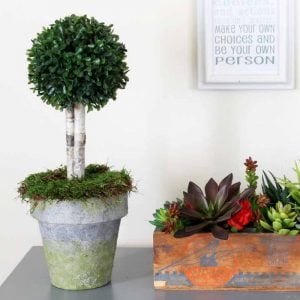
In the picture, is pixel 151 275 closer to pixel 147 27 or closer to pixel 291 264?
pixel 291 264

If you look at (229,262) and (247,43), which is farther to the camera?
(247,43)

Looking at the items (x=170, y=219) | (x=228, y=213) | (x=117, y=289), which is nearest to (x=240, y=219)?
(x=228, y=213)

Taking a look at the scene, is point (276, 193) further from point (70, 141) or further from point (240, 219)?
point (70, 141)

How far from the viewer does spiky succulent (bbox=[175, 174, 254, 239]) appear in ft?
4.32

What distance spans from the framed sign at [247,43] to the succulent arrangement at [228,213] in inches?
12.4

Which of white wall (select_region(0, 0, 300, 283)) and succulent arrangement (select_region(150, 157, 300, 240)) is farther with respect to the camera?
white wall (select_region(0, 0, 300, 283))

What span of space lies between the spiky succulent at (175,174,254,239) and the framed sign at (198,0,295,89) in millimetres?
330

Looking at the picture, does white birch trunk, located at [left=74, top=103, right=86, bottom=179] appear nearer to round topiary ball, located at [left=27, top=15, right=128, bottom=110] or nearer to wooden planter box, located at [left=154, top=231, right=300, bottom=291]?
round topiary ball, located at [left=27, top=15, right=128, bottom=110]

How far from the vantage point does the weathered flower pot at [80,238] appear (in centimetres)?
129

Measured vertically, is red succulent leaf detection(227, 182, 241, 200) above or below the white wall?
below

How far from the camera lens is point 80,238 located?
1321 millimetres

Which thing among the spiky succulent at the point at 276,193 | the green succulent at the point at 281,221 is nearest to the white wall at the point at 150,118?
the spiky succulent at the point at 276,193

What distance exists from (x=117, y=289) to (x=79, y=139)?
1.02 ft

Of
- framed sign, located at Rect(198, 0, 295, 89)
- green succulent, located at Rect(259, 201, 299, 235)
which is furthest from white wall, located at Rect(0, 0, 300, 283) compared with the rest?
green succulent, located at Rect(259, 201, 299, 235)
